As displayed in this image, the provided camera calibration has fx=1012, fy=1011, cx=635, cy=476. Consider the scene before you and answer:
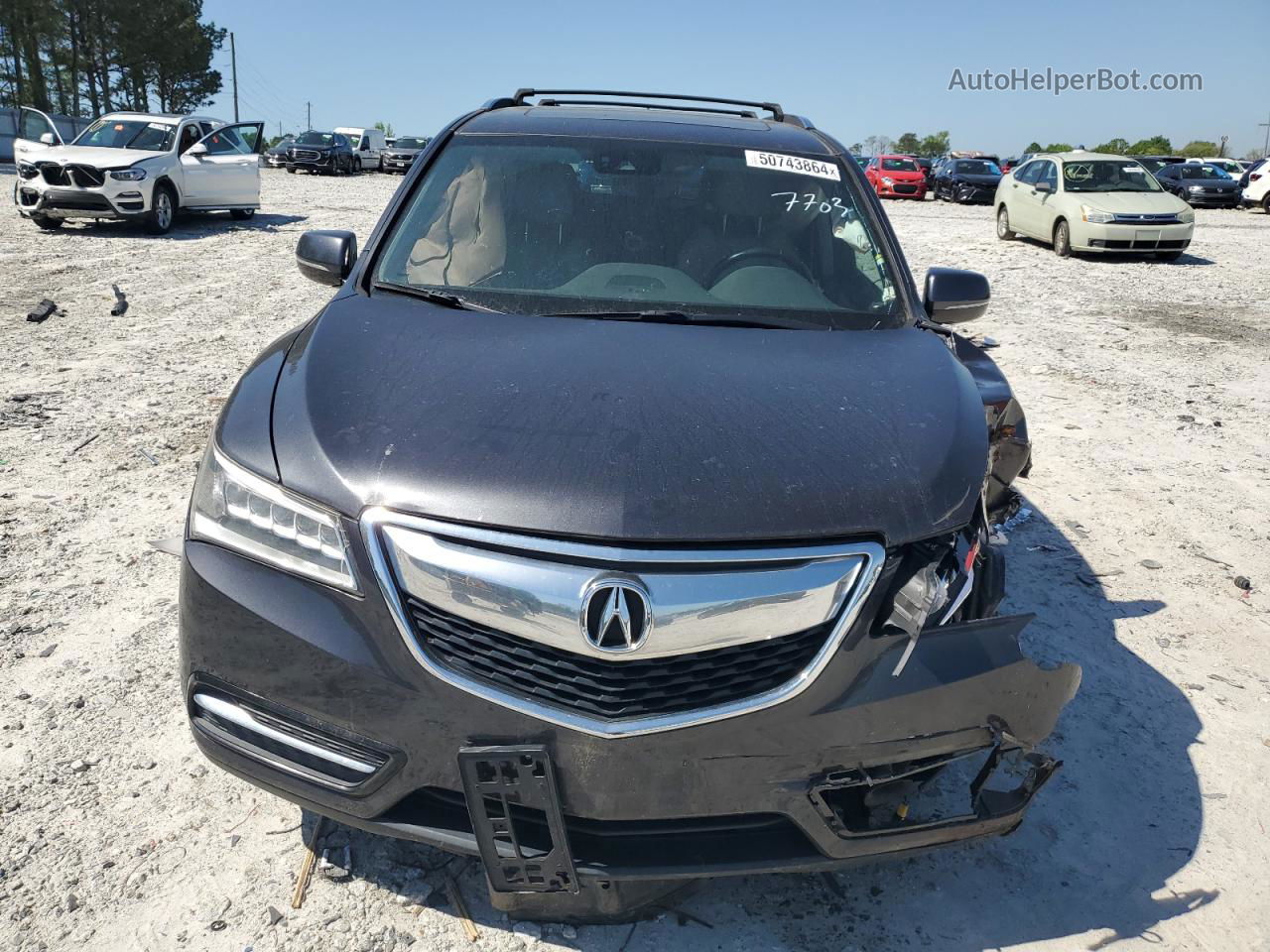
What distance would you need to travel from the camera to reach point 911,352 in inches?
111

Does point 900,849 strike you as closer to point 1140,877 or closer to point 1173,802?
point 1140,877

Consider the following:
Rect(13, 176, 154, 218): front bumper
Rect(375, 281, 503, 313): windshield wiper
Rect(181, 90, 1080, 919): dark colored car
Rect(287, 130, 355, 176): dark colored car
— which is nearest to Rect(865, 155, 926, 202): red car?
Rect(287, 130, 355, 176): dark colored car

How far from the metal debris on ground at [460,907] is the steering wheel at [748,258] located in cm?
187

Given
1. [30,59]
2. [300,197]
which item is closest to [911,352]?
[300,197]

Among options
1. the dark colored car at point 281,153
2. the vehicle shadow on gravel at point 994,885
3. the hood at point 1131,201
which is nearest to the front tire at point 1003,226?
the hood at point 1131,201

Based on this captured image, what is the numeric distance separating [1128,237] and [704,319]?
14733mm

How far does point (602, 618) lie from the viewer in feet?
6.07

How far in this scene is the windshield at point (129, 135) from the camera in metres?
14.6

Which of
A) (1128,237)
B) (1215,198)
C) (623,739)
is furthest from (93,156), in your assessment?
(1215,198)

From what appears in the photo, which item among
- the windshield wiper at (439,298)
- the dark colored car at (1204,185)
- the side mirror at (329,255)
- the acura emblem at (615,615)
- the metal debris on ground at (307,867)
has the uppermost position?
the dark colored car at (1204,185)

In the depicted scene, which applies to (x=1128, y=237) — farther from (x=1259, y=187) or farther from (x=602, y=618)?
→ (x=1259, y=187)

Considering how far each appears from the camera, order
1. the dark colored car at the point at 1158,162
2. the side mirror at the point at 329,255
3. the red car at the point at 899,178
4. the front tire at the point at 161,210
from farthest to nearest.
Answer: the red car at the point at 899,178, the dark colored car at the point at 1158,162, the front tire at the point at 161,210, the side mirror at the point at 329,255

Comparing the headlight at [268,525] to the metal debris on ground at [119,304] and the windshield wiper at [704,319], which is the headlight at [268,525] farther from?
the metal debris on ground at [119,304]

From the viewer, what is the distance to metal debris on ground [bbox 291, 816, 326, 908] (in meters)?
2.34
